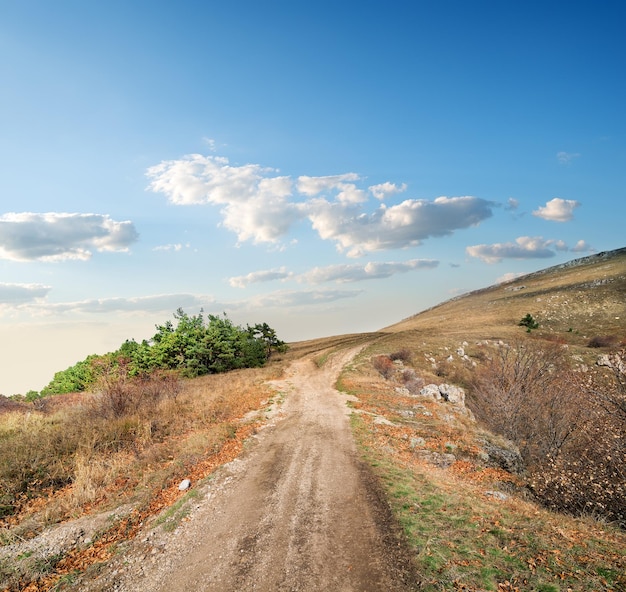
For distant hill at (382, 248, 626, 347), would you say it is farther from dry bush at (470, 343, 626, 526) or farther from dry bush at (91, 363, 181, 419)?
dry bush at (91, 363, 181, 419)

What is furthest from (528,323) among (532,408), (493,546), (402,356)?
(493,546)

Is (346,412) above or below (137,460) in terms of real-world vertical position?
below

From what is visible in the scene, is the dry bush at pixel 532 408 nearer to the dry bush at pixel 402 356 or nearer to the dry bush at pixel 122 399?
the dry bush at pixel 402 356

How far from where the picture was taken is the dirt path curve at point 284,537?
23.3ft

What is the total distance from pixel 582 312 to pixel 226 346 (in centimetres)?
7587

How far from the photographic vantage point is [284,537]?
8.51 meters

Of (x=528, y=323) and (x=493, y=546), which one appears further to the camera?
(x=528, y=323)

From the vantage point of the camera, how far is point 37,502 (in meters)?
11.4

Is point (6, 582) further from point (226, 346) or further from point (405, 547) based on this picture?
point (226, 346)

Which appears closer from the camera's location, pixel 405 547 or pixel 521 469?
pixel 405 547

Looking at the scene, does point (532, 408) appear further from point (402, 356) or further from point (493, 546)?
point (402, 356)

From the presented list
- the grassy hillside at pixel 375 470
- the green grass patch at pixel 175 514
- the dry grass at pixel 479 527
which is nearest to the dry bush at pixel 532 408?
the grassy hillside at pixel 375 470

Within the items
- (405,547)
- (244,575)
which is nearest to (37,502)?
(244,575)

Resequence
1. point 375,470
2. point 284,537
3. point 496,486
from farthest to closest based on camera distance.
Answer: point 375,470 < point 496,486 < point 284,537
